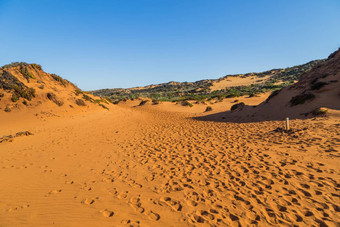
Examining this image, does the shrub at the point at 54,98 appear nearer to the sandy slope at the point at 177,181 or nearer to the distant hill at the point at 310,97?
the sandy slope at the point at 177,181

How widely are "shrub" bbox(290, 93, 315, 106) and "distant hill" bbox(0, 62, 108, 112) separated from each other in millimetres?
20877

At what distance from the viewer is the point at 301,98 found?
44.5ft

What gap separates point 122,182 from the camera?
500cm

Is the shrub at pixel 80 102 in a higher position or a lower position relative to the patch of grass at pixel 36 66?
lower

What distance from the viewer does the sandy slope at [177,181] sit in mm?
3486

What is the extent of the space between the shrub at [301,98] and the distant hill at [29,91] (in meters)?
20.9

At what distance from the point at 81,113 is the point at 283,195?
1786cm

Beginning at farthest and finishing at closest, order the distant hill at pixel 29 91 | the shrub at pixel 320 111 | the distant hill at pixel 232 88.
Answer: the distant hill at pixel 232 88 < the distant hill at pixel 29 91 < the shrub at pixel 320 111

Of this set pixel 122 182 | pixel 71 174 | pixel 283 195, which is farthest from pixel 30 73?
pixel 283 195

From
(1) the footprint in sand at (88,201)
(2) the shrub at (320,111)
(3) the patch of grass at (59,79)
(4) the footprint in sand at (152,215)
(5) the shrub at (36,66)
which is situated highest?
(5) the shrub at (36,66)

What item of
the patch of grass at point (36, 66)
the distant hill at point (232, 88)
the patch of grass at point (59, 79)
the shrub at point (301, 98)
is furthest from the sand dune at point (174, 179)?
the distant hill at point (232, 88)

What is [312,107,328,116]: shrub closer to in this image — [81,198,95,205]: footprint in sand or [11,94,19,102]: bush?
[81,198,95,205]: footprint in sand

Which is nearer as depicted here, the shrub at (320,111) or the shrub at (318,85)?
the shrub at (320,111)

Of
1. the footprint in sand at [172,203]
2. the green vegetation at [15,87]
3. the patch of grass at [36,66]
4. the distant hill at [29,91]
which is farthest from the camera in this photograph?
the patch of grass at [36,66]
